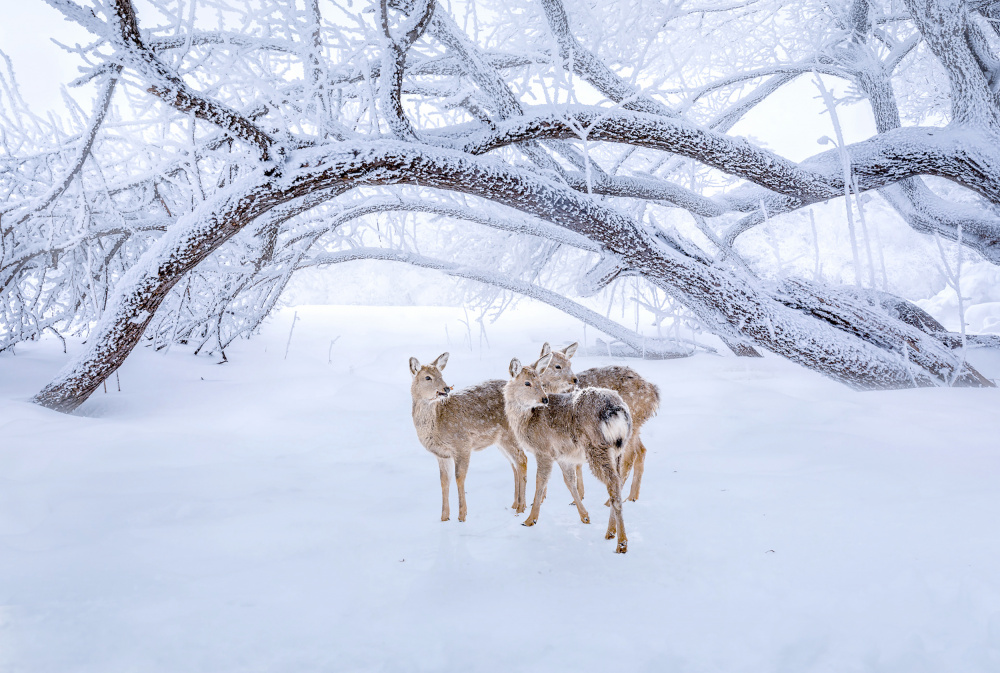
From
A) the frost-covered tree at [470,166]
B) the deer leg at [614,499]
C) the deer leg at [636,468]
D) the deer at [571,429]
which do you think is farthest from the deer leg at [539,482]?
the frost-covered tree at [470,166]

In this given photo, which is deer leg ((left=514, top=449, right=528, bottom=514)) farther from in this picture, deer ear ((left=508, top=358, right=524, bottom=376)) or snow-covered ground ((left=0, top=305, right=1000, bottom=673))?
deer ear ((left=508, top=358, right=524, bottom=376))

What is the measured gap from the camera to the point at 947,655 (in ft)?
5.91

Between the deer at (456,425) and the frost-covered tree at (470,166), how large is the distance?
2139 millimetres

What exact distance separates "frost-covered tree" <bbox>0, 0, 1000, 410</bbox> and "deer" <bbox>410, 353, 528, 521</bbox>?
214cm

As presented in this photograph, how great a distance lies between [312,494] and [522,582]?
144 centimetres

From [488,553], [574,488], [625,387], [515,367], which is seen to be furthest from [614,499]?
[625,387]

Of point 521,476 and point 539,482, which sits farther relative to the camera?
point 521,476

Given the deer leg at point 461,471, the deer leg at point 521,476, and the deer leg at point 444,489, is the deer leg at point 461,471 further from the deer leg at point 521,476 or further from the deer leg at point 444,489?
the deer leg at point 521,476

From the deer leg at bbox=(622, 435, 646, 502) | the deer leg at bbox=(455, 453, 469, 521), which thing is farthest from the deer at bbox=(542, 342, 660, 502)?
the deer leg at bbox=(455, 453, 469, 521)

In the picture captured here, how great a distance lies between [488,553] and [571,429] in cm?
61

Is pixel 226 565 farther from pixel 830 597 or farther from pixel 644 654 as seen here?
pixel 830 597

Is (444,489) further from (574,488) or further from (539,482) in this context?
(574,488)

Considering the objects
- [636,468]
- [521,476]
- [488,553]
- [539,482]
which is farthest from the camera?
[636,468]

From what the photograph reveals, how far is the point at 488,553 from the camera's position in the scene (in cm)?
235
